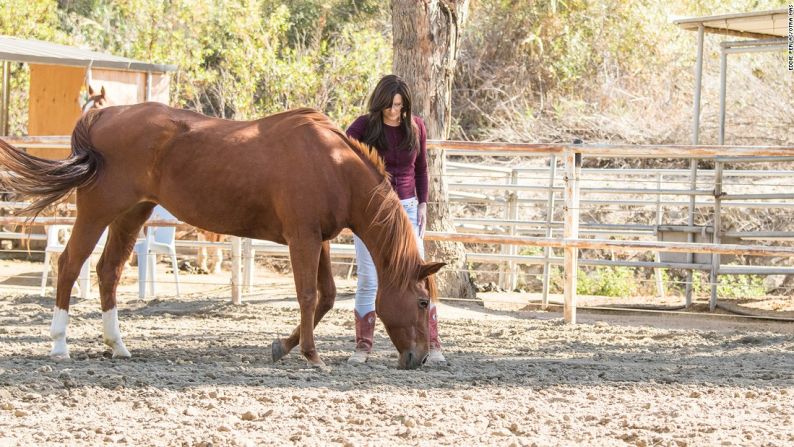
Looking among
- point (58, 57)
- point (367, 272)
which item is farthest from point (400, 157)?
point (58, 57)

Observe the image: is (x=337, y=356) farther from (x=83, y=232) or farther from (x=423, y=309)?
(x=83, y=232)

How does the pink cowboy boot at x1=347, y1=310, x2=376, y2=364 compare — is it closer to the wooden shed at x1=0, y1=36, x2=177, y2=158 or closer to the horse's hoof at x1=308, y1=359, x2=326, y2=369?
the horse's hoof at x1=308, y1=359, x2=326, y2=369

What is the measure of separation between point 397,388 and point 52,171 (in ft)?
6.62

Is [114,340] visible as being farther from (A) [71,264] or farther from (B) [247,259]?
(B) [247,259]

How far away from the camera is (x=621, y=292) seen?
33.1 ft

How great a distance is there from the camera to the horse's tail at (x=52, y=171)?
4.64 m

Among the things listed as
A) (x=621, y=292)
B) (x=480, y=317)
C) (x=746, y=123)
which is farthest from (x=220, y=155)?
(x=746, y=123)

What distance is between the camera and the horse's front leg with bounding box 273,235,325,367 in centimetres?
450

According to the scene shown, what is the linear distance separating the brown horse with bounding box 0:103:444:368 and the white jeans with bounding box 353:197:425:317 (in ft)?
0.56

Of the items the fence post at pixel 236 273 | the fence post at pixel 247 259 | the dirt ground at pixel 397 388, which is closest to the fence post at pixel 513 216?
the fence post at pixel 247 259

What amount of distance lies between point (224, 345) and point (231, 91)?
35.7 ft

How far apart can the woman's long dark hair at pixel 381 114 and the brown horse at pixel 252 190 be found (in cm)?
14

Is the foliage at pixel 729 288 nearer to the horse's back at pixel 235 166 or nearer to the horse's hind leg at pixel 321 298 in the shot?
the horse's hind leg at pixel 321 298

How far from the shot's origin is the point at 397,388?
4066 mm
